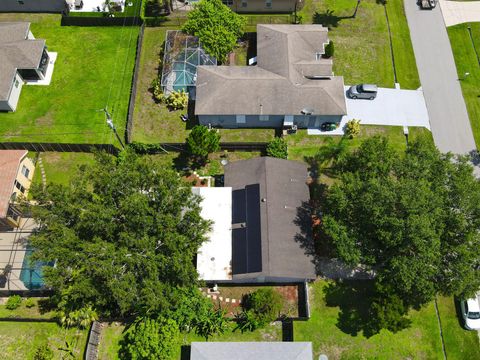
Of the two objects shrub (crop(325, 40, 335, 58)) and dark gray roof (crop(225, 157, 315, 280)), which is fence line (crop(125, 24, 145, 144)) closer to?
dark gray roof (crop(225, 157, 315, 280))

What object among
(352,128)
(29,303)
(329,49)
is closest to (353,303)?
(352,128)

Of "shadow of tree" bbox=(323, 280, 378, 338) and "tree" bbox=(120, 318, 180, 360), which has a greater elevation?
"shadow of tree" bbox=(323, 280, 378, 338)

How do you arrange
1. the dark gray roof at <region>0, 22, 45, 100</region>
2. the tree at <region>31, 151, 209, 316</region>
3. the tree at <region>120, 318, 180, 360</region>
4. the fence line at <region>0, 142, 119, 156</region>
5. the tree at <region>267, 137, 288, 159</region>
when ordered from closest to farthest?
the tree at <region>31, 151, 209, 316</region> < the tree at <region>120, 318, 180, 360</region> < the tree at <region>267, 137, 288, 159</region> < the fence line at <region>0, 142, 119, 156</region> < the dark gray roof at <region>0, 22, 45, 100</region>

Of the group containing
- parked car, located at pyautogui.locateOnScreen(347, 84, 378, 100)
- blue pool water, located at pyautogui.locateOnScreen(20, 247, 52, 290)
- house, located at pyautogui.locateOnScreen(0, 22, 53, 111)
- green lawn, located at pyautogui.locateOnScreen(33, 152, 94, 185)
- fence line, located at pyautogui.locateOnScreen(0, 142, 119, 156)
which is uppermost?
house, located at pyautogui.locateOnScreen(0, 22, 53, 111)

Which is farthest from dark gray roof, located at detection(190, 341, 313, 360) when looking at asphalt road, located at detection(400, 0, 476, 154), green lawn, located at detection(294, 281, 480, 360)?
asphalt road, located at detection(400, 0, 476, 154)

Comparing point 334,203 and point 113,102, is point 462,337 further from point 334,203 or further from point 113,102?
point 113,102

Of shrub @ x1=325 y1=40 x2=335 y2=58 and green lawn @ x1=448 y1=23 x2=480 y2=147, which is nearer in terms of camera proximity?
green lawn @ x1=448 y1=23 x2=480 y2=147

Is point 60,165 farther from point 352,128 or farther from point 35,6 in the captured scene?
point 352,128
